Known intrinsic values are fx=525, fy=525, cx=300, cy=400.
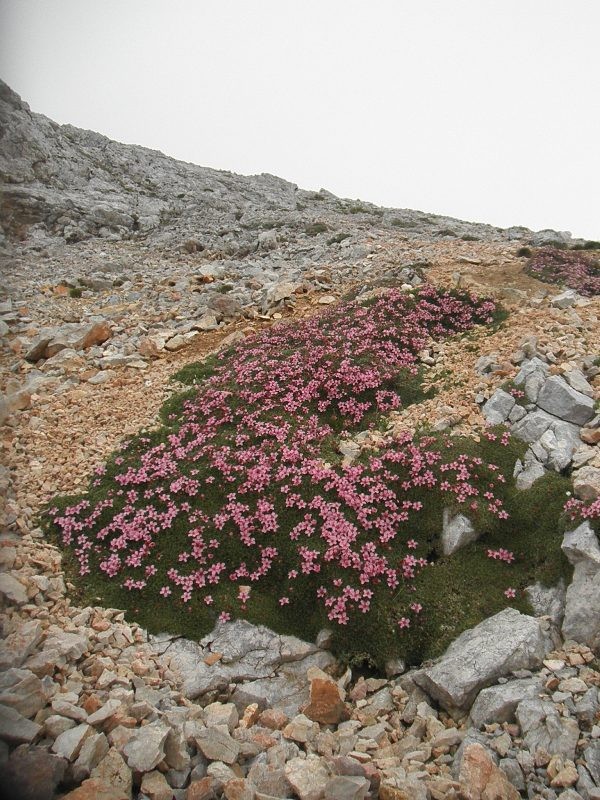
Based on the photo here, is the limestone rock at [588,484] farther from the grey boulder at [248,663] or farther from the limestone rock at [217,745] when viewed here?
the limestone rock at [217,745]

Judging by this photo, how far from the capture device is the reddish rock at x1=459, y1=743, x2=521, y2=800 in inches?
222

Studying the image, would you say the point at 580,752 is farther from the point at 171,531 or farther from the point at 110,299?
the point at 110,299

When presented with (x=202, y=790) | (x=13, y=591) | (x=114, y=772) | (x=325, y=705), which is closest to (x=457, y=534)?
(x=325, y=705)

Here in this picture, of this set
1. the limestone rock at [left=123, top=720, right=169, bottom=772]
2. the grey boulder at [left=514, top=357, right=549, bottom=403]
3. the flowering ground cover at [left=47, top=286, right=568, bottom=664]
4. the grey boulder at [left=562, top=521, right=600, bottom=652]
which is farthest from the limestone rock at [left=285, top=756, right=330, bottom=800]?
the grey boulder at [left=514, top=357, right=549, bottom=403]

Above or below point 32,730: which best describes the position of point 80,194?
above

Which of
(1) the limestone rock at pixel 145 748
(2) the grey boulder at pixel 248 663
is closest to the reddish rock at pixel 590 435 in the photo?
(2) the grey boulder at pixel 248 663

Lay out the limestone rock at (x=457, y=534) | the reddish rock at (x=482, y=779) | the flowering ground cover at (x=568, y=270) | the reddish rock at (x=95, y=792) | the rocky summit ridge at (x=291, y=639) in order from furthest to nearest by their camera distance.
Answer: the flowering ground cover at (x=568, y=270) → the limestone rock at (x=457, y=534) → the rocky summit ridge at (x=291, y=639) → the reddish rock at (x=482, y=779) → the reddish rock at (x=95, y=792)

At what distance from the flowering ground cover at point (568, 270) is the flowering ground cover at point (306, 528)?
11.3 metres

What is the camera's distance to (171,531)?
404 inches

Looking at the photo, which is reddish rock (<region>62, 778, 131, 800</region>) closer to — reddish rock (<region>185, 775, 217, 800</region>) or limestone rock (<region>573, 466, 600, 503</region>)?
reddish rock (<region>185, 775, 217, 800</region>)

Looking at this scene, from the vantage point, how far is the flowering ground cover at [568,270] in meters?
19.8

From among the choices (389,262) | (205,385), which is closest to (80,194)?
(389,262)

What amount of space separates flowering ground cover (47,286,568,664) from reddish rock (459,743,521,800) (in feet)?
7.79

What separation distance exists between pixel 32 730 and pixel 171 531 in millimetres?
4838
